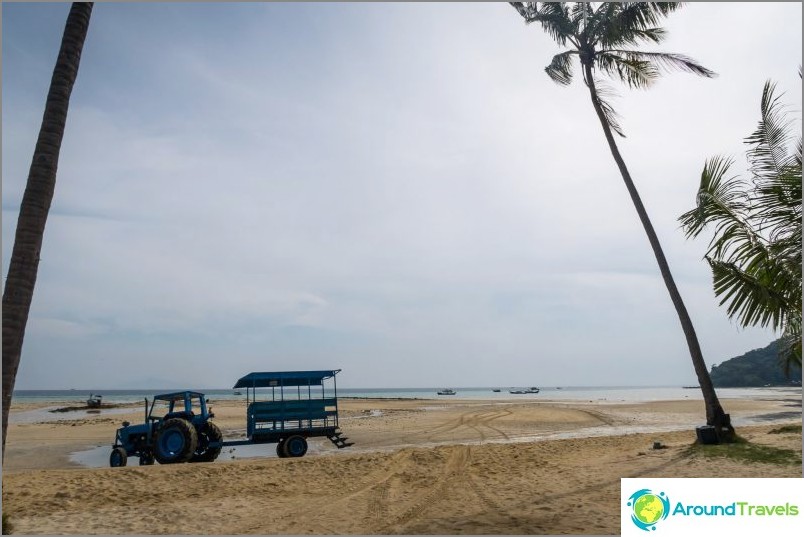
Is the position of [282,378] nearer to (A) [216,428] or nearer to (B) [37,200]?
(A) [216,428]

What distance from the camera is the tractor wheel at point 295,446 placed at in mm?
16844

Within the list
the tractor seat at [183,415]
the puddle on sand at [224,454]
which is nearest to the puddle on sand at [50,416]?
the puddle on sand at [224,454]

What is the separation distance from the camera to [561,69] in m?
17.6

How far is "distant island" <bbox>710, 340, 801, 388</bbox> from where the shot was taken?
137m

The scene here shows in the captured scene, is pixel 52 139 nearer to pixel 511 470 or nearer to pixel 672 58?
pixel 511 470

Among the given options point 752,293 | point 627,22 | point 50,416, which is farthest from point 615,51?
point 50,416

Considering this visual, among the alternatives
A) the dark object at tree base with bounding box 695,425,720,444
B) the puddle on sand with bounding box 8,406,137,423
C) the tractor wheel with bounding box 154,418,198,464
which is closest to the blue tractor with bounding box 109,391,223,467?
the tractor wheel with bounding box 154,418,198,464

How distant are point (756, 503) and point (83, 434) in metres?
30.3

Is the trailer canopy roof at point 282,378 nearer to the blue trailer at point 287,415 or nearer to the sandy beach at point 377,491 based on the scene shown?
the blue trailer at point 287,415

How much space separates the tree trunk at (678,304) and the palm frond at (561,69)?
0.62 metres

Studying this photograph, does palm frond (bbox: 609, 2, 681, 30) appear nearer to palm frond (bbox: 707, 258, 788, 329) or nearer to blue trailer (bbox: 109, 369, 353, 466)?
palm frond (bbox: 707, 258, 788, 329)

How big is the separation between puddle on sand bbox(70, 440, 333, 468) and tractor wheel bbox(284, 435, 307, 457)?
128 cm

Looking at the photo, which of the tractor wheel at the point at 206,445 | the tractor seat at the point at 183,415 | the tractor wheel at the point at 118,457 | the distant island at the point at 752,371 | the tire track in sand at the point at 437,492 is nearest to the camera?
the tire track in sand at the point at 437,492

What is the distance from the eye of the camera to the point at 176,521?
8969 mm
